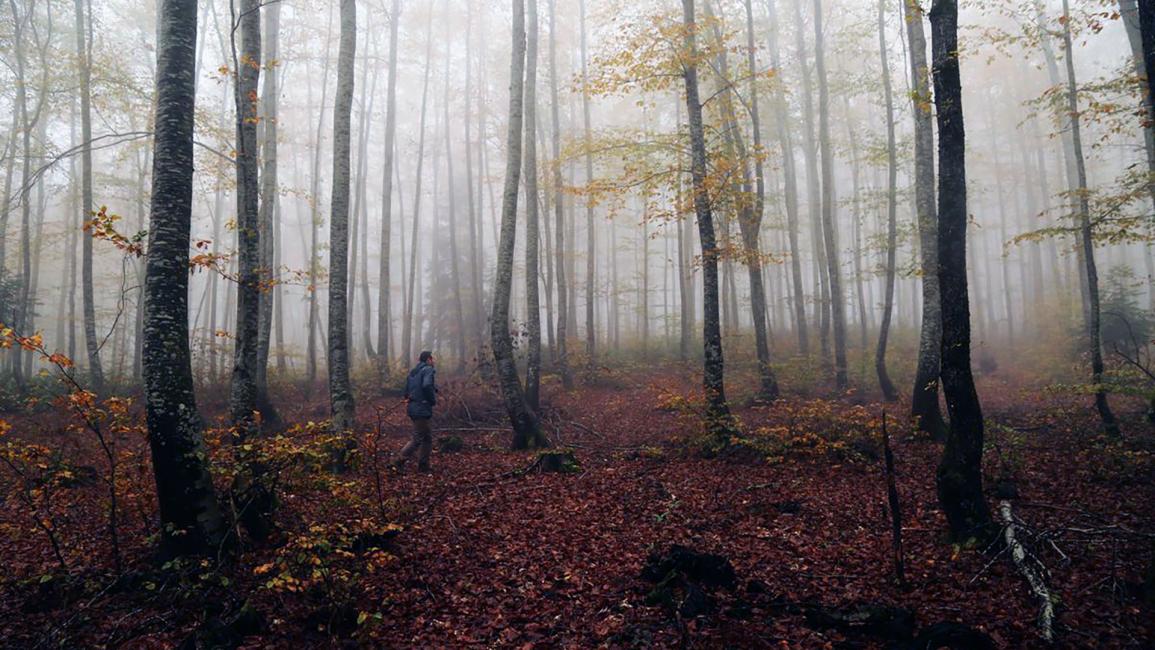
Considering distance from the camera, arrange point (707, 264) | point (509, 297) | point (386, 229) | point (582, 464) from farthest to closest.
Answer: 1. point (386, 229)
2. point (509, 297)
3. point (707, 264)
4. point (582, 464)

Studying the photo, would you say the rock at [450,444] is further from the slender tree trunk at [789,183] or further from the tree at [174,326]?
the slender tree trunk at [789,183]

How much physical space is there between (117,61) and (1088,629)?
24.7 meters

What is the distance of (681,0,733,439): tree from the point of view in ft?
31.9

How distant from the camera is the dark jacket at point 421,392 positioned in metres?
9.12

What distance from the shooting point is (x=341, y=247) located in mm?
9250

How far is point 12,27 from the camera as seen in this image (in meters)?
15.8

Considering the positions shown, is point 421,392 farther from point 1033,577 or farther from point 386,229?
point 386,229

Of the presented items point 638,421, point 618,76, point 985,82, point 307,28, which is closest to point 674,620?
point 638,421

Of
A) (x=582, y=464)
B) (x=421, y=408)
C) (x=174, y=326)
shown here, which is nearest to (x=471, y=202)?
(x=421, y=408)

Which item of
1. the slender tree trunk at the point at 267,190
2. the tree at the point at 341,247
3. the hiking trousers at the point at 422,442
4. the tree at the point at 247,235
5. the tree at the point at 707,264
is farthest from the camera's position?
the slender tree trunk at the point at 267,190

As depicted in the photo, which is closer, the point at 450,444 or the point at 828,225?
the point at 450,444

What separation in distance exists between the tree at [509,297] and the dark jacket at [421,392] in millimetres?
1368

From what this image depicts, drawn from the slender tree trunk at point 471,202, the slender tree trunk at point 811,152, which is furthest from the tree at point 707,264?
the slender tree trunk at point 471,202

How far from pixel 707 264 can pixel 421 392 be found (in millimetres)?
5714
